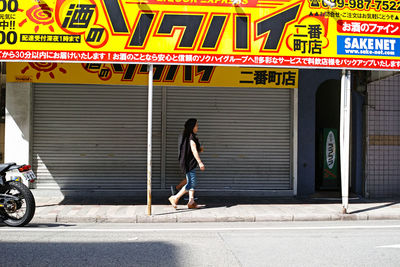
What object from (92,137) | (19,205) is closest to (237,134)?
(92,137)

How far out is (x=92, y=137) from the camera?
411 inches

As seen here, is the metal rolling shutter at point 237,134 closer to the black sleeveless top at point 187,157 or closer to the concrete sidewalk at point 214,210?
the concrete sidewalk at point 214,210

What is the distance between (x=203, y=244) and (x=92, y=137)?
18.2ft

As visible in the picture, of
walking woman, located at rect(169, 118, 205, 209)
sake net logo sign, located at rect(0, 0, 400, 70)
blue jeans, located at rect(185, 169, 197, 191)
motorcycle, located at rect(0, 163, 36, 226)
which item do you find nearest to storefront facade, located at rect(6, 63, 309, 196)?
walking woman, located at rect(169, 118, 205, 209)

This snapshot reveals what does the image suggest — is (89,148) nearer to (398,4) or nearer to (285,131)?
(285,131)

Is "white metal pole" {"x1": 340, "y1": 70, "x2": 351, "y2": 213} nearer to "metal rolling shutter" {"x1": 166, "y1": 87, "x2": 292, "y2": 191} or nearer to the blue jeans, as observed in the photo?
"metal rolling shutter" {"x1": 166, "y1": 87, "x2": 292, "y2": 191}

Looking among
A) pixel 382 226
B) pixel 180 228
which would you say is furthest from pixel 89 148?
pixel 382 226

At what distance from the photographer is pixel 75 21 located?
7996 mm

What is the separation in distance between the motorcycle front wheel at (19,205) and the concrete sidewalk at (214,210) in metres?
0.61

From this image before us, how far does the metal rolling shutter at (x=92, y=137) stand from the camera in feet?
33.9

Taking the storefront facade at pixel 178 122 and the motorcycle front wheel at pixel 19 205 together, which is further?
the storefront facade at pixel 178 122

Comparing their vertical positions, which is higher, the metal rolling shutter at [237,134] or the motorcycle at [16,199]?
the metal rolling shutter at [237,134]

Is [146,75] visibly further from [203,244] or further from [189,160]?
[203,244]

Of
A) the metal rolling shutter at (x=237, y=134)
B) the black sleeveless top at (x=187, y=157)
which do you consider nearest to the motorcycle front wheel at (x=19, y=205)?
the black sleeveless top at (x=187, y=157)
